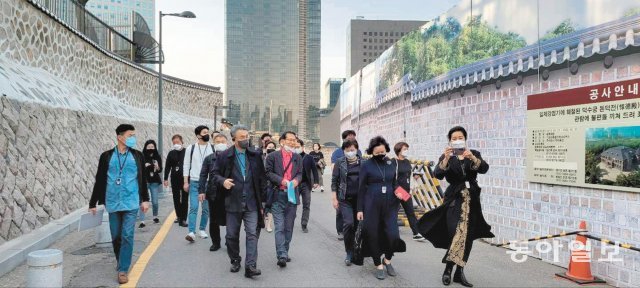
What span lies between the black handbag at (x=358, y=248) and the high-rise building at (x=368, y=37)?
13834 centimetres

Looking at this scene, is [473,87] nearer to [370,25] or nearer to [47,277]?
[47,277]

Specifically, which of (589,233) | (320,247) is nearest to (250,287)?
(320,247)

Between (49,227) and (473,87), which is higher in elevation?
(473,87)

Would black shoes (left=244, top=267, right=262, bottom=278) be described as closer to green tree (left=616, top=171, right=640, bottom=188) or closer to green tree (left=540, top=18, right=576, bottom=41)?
green tree (left=616, top=171, right=640, bottom=188)

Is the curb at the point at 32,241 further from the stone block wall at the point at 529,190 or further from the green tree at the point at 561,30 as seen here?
the green tree at the point at 561,30

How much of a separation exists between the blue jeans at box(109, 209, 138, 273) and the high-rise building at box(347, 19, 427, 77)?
13917 cm

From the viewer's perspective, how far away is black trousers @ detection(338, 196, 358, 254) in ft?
21.3

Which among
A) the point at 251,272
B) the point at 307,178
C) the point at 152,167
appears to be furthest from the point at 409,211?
the point at 152,167

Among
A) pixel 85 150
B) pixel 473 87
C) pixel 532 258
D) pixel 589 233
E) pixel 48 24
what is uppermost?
Result: pixel 48 24

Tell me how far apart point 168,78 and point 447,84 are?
2384 cm

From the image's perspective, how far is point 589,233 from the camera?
19.8 feet

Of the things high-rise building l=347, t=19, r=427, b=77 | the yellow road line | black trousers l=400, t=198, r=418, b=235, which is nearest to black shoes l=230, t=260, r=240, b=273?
the yellow road line

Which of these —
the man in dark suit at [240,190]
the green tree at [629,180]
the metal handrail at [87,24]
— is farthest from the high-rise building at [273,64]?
the green tree at [629,180]

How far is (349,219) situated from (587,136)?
127 inches
